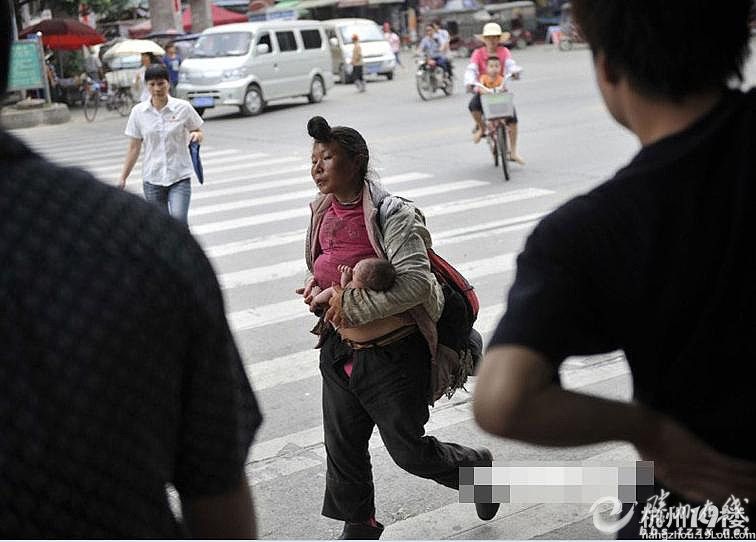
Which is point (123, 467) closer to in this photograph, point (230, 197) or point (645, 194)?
point (645, 194)

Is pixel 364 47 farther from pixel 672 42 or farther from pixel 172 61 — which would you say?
pixel 672 42

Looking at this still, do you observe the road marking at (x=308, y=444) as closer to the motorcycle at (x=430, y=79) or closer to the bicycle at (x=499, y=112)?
the bicycle at (x=499, y=112)

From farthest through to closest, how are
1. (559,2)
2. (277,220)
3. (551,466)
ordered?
(559,2) → (277,220) → (551,466)

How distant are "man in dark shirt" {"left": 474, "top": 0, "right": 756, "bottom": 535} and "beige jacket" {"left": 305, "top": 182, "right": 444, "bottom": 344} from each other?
213 centimetres

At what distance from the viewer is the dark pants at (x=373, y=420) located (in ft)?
12.6

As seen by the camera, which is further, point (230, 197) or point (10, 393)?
point (230, 197)

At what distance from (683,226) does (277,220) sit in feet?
32.2

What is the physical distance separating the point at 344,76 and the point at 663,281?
99.7 ft

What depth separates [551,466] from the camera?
2131 millimetres

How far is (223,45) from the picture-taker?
23.7 metres

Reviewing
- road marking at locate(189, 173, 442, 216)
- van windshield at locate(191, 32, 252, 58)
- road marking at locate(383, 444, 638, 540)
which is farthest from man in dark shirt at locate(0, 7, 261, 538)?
van windshield at locate(191, 32, 252, 58)

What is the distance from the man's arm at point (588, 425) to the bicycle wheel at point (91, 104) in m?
25.7

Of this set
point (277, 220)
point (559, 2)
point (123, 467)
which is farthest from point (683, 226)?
point (559, 2)

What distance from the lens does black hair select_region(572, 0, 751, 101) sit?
1.59m
